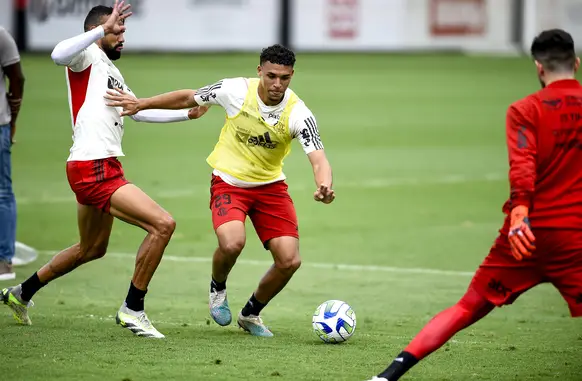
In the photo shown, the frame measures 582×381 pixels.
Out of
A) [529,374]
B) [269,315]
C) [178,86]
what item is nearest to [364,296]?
[269,315]

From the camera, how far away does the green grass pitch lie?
303 inches

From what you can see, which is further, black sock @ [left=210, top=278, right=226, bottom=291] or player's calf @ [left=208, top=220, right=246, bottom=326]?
black sock @ [left=210, top=278, right=226, bottom=291]

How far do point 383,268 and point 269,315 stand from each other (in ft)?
9.27

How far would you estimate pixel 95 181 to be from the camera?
8.42m

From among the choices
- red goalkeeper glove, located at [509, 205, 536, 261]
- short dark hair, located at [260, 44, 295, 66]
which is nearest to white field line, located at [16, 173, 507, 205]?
short dark hair, located at [260, 44, 295, 66]

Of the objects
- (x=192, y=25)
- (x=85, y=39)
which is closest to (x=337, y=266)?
(x=85, y=39)

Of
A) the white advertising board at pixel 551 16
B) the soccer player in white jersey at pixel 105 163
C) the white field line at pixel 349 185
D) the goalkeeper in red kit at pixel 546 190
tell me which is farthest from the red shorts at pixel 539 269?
the white advertising board at pixel 551 16

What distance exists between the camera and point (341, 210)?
16.3 meters

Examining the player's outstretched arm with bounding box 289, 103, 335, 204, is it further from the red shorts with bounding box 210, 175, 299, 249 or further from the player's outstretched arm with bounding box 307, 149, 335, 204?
the red shorts with bounding box 210, 175, 299, 249

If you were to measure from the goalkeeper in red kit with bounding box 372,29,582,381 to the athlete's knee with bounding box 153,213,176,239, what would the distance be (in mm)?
2530

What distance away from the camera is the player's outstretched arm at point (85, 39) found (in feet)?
26.8

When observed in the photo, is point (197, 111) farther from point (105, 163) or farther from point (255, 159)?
point (105, 163)

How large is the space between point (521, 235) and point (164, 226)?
3223 millimetres

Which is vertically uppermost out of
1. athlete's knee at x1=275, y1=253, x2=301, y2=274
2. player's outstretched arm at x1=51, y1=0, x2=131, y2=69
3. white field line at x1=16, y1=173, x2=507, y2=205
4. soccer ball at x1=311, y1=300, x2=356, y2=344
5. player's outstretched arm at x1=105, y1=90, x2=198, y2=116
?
player's outstretched arm at x1=51, y1=0, x2=131, y2=69
